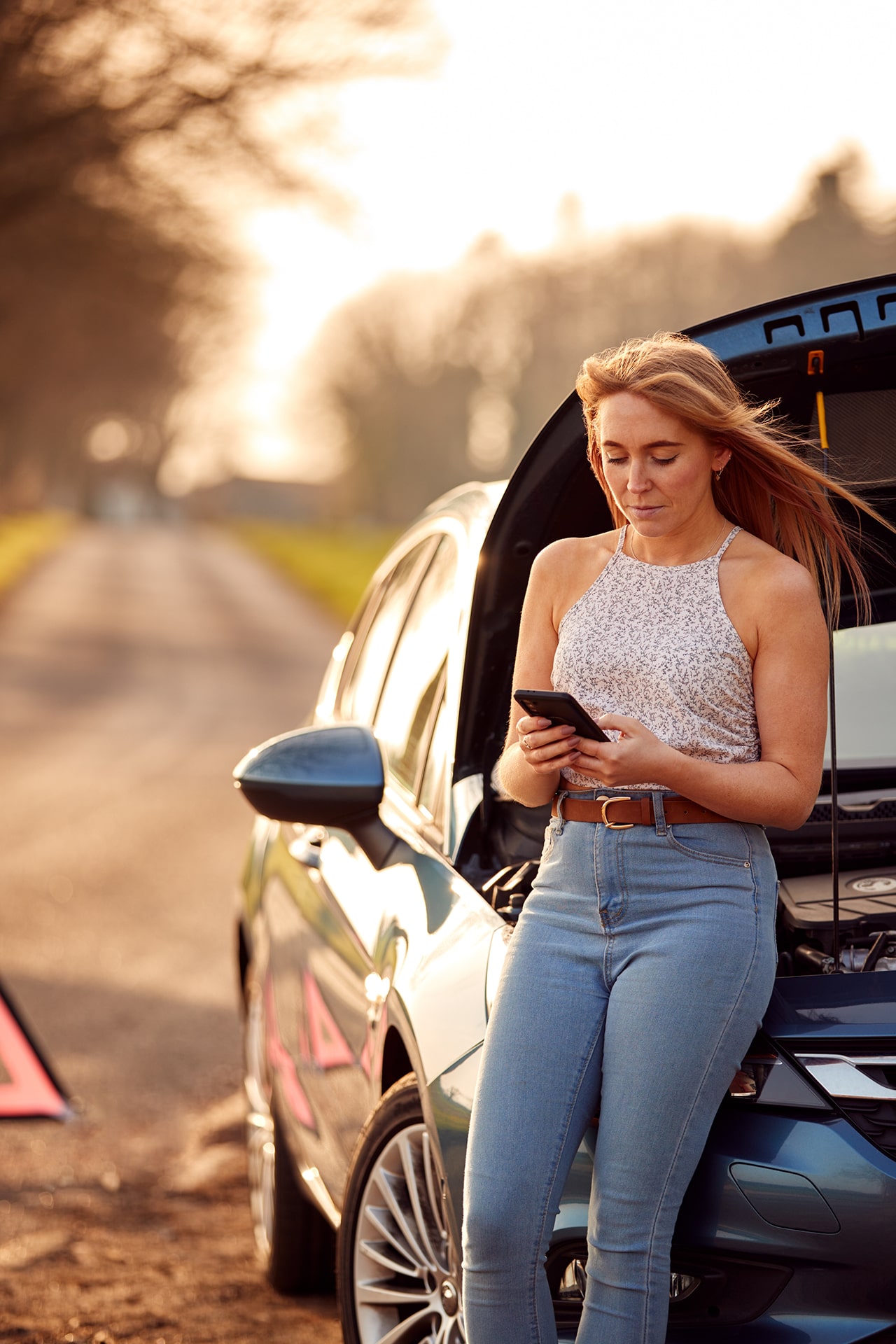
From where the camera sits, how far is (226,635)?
2933 centimetres

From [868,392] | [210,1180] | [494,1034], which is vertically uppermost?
[868,392]

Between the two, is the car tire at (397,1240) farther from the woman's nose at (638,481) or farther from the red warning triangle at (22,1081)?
the red warning triangle at (22,1081)

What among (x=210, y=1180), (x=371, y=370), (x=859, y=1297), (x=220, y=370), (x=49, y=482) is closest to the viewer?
(x=859, y=1297)

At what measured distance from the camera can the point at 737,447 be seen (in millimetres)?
2500

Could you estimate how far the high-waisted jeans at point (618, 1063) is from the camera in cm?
215

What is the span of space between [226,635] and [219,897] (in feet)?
67.2

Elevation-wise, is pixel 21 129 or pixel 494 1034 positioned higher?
pixel 21 129

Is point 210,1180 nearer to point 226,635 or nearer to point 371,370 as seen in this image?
point 226,635

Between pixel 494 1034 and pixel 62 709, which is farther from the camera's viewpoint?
pixel 62 709

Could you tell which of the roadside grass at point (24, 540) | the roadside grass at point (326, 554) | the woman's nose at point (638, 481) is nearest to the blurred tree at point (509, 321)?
the roadside grass at point (326, 554)

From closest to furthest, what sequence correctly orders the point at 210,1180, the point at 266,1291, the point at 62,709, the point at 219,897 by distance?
the point at 266,1291, the point at 210,1180, the point at 219,897, the point at 62,709

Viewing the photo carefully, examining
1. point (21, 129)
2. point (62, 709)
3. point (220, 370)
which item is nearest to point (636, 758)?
point (62, 709)

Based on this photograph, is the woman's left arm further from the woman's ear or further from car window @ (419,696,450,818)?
car window @ (419,696,450,818)

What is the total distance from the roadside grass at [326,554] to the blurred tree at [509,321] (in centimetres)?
284
